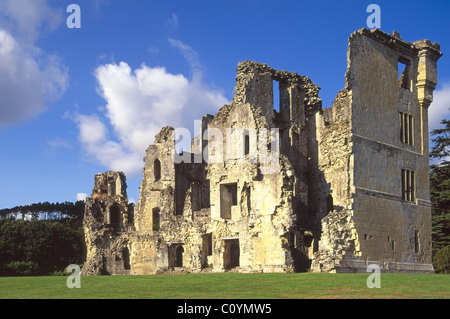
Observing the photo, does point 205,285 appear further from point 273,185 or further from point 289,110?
point 289,110

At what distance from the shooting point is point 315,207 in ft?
110

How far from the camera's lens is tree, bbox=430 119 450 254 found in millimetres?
38750

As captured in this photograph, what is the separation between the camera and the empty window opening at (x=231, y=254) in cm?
3197

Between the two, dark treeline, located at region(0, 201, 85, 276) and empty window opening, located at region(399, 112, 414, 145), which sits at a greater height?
empty window opening, located at region(399, 112, 414, 145)

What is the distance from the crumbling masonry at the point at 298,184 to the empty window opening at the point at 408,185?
0.28 feet

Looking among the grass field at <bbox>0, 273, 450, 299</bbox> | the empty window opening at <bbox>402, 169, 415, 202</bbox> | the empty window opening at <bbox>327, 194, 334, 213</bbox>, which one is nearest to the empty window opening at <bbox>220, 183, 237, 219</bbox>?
the empty window opening at <bbox>327, 194, 334, 213</bbox>

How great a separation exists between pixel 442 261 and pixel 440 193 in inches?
237

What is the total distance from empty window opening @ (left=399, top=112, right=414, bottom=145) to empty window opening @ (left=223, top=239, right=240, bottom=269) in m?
10.4

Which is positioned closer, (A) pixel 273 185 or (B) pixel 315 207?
(A) pixel 273 185

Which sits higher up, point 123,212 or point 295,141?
point 295,141

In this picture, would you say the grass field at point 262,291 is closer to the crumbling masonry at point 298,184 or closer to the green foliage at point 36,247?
the crumbling masonry at point 298,184

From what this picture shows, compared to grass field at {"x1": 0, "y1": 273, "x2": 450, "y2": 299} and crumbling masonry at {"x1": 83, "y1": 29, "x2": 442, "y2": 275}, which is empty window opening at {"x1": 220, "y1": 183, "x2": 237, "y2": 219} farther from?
grass field at {"x1": 0, "y1": 273, "x2": 450, "y2": 299}

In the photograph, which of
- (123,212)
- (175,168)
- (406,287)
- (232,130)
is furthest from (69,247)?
(406,287)
